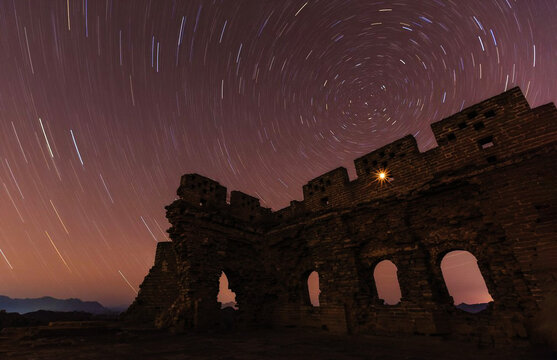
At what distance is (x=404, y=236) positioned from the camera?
8828 millimetres

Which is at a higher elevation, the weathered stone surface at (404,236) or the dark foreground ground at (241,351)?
the weathered stone surface at (404,236)

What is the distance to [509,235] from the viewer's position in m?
6.83

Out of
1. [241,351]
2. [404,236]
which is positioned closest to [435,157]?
[404,236]

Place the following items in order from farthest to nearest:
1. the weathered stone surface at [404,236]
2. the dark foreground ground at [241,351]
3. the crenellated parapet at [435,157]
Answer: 1. the crenellated parapet at [435,157]
2. the weathered stone surface at [404,236]
3. the dark foreground ground at [241,351]

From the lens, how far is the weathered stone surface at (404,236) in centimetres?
669

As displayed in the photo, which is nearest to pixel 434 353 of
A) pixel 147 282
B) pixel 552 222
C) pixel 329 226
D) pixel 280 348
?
pixel 280 348

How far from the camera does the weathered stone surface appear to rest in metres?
6.69

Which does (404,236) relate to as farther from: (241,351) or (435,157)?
(241,351)

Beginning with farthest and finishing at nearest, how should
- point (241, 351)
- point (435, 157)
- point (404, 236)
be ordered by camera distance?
point (435, 157)
point (404, 236)
point (241, 351)

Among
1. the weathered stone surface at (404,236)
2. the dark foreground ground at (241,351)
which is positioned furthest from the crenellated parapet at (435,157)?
the dark foreground ground at (241,351)

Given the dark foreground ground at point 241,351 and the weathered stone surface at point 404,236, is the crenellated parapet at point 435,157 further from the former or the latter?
the dark foreground ground at point 241,351

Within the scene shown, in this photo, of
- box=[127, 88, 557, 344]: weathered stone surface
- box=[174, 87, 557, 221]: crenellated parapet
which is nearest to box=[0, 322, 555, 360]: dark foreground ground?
box=[127, 88, 557, 344]: weathered stone surface

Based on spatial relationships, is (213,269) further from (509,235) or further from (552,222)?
(552,222)

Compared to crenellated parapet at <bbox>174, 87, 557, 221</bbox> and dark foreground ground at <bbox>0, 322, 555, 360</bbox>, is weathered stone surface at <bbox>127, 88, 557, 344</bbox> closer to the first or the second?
crenellated parapet at <bbox>174, 87, 557, 221</bbox>
